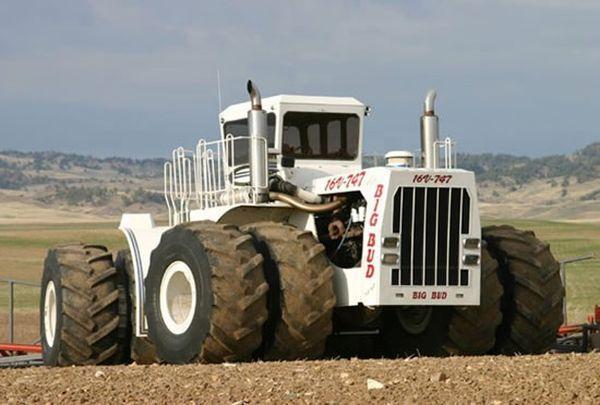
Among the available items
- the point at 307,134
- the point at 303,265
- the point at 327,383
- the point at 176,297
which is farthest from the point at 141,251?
the point at 327,383

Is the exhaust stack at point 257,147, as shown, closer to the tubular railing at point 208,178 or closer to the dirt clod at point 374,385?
the tubular railing at point 208,178

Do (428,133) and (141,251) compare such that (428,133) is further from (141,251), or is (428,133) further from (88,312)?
(88,312)

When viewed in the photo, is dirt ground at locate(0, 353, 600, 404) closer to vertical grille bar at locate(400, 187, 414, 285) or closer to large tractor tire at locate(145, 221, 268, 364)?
large tractor tire at locate(145, 221, 268, 364)

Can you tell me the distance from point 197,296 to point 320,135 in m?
3.22

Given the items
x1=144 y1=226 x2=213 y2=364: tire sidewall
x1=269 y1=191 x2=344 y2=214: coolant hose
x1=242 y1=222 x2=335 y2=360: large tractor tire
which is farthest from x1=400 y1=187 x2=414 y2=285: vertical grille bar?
x1=144 y1=226 x2=213 y2=364: tire sidewall

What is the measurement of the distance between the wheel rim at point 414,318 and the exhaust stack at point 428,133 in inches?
65.1

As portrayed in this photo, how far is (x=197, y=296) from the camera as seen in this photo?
47.9ft

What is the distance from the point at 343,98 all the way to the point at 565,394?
7.15 meters

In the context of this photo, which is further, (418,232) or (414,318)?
(414,318)

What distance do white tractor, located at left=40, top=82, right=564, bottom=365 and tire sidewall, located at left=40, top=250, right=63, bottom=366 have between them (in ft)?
0.10

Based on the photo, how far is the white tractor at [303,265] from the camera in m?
14.4

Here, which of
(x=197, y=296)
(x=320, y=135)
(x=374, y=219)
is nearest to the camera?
(x=197, y=296)

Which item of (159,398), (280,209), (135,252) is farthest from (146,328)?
(159,398)

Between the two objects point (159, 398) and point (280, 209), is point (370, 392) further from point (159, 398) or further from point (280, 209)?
point (280, 209)
